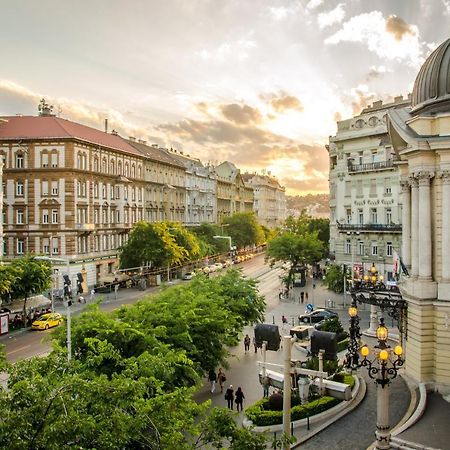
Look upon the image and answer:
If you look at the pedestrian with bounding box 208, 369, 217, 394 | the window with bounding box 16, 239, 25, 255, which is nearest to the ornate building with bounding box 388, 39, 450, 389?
the pedestrian with bounding box 208, 369, 217, 394

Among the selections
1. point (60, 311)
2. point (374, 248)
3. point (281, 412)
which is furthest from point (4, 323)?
point (374, 248)

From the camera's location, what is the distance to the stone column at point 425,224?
25.8 metres

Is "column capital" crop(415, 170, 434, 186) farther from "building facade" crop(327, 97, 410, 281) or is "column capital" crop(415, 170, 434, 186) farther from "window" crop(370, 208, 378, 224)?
"window" crop(370, 208, 378, 224)

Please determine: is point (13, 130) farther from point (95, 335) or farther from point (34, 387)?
point (34, 387)

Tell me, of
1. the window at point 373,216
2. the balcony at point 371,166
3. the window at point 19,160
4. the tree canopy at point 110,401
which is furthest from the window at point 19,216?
the tree canopy at point 110,401

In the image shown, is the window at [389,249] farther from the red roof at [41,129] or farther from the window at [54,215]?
the window at [54,215]

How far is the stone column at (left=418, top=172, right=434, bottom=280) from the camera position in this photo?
1014 inches

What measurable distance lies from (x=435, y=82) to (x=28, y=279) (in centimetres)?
3444

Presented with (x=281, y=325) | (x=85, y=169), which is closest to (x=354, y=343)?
(x=281, y=325)

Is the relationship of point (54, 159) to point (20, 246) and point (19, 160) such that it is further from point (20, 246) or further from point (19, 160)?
point (20, 246)

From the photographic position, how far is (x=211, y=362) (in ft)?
83.3

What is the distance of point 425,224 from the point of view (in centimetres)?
2580

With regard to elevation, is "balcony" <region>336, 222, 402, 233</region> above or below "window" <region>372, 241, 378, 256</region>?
above

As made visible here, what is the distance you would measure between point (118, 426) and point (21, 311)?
39263mm
